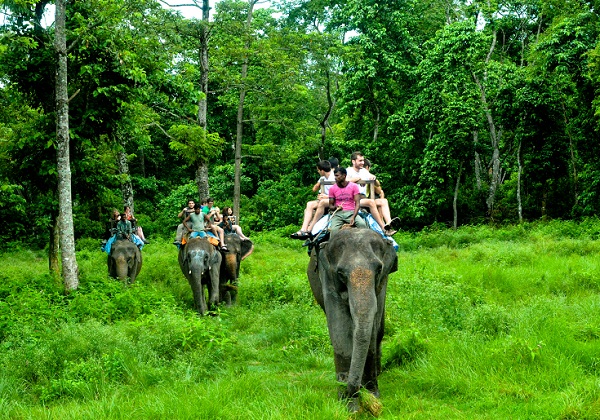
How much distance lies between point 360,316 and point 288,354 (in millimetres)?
2770

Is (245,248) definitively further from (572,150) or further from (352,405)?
(572,150)

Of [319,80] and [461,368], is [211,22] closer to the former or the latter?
[319,80]

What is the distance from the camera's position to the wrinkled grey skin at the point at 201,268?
11938mm

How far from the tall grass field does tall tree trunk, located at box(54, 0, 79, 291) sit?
0.58m

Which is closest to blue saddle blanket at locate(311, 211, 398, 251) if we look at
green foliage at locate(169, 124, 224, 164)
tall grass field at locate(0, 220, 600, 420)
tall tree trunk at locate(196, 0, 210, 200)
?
tall grass field at locate(0, 220, 600, 420)

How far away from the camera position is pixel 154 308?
11328 millimetres

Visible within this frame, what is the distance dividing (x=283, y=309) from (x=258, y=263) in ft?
27.2

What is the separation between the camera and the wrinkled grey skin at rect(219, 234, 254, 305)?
13750mm

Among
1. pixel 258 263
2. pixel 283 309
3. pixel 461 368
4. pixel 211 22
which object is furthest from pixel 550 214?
pixel 461 368

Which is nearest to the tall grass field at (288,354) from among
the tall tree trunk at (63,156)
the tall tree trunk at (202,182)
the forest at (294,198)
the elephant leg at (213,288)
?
the forest at (294,198)

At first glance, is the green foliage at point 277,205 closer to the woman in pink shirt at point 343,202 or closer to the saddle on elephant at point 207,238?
the saddle on elephant at point 207,238

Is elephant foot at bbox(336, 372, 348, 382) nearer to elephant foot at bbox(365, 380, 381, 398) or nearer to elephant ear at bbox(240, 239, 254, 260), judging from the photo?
elephant foot at bbox(365, 380, 381, 398)

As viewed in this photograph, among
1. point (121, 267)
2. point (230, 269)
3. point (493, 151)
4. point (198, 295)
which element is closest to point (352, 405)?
point (198, 295)

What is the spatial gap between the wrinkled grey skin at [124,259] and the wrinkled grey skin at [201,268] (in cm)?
Result: 164
